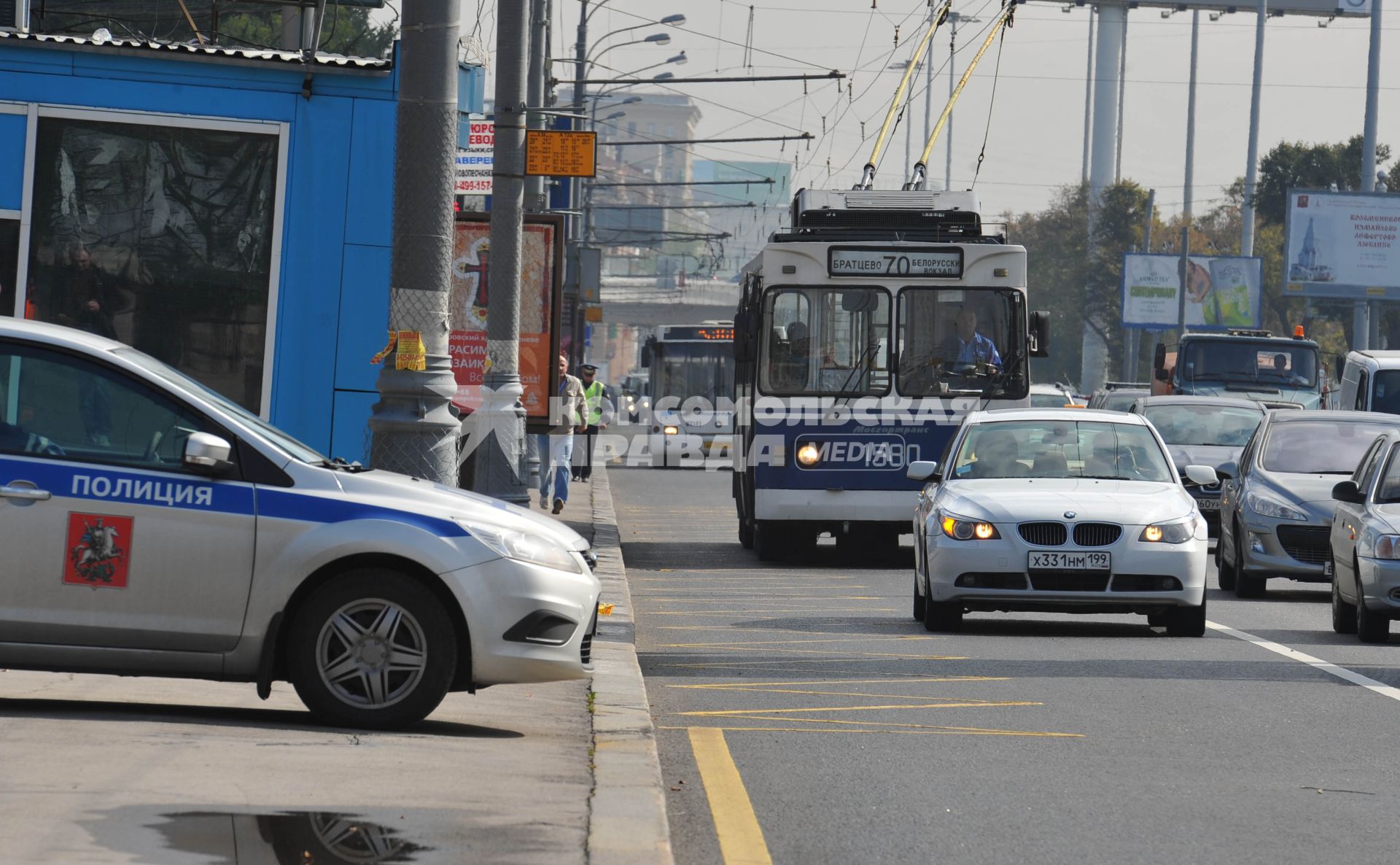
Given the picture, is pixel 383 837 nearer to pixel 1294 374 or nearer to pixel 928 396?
pixel 928 396

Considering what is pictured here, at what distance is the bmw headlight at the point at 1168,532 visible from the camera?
46.1ft

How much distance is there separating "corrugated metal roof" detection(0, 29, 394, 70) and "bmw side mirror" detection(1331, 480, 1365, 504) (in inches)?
279

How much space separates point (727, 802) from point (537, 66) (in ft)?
59.1

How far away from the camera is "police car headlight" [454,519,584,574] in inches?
348

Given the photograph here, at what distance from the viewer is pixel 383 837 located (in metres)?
6.45

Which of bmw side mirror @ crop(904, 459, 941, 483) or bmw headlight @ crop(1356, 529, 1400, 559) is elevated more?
bmw side mirror @ crop(904, 459, 941, 483)

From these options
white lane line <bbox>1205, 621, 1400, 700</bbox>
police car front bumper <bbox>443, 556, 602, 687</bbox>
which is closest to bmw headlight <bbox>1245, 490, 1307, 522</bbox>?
white lane line <bbox>1205, 621, 1400, 700</bbox>

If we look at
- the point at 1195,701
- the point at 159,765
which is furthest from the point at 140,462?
the point at 1195,701

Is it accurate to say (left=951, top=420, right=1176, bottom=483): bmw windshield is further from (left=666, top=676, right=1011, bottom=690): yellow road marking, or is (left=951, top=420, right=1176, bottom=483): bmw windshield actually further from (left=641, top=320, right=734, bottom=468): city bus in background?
(left=641, top=320, right=734, bottom=468): city bus in background

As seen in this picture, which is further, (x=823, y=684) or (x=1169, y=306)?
(x=1169, y=306)

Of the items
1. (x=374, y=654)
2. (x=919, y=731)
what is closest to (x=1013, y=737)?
(x=919, y=731)

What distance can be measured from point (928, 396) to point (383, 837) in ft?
48.5

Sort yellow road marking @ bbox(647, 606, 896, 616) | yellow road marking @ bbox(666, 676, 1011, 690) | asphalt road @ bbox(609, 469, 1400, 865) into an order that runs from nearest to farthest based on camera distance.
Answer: asphalt road @ bbox(609, 469, 1400, 865), yellow road marking @ bbox(666, 676, 1011, 690), yellow road marking @ bbox(647, 606, 896, 616)

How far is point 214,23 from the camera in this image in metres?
18.4
